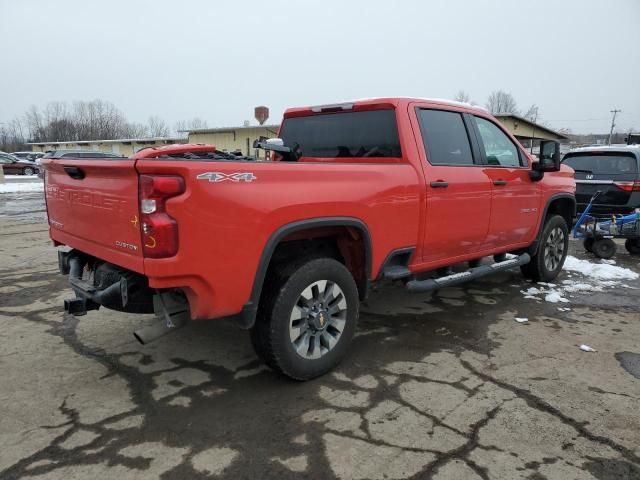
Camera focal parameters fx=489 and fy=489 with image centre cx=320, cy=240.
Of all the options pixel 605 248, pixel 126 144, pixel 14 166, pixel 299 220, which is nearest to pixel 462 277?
pixel 299 220

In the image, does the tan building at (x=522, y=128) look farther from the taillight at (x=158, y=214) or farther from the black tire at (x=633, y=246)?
the taillight at (x=158, y=214)

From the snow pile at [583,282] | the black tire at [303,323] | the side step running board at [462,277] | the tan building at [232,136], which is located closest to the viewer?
the black tire at [303,323]

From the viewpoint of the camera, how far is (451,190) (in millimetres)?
4289

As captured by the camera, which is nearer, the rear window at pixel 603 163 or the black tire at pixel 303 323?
the black tire at pixel 303 323

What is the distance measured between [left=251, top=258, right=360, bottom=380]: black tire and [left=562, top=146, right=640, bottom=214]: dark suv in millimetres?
6936

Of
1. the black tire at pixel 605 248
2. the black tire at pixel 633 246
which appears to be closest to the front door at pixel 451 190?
the black tire at pixel 605 248

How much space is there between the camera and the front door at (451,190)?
165 inches

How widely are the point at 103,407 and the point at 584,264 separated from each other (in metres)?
6.85

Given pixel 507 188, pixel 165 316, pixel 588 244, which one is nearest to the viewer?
pixel 165 316

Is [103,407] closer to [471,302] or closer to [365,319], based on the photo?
[365,319]

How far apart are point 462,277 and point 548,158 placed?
6.10ft

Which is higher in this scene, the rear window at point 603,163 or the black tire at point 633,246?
the rear window at point 603,163

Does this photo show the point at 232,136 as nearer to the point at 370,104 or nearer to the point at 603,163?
the point at 603,163

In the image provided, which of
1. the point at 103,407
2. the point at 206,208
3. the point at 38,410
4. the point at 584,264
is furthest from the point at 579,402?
the point at 584,264
